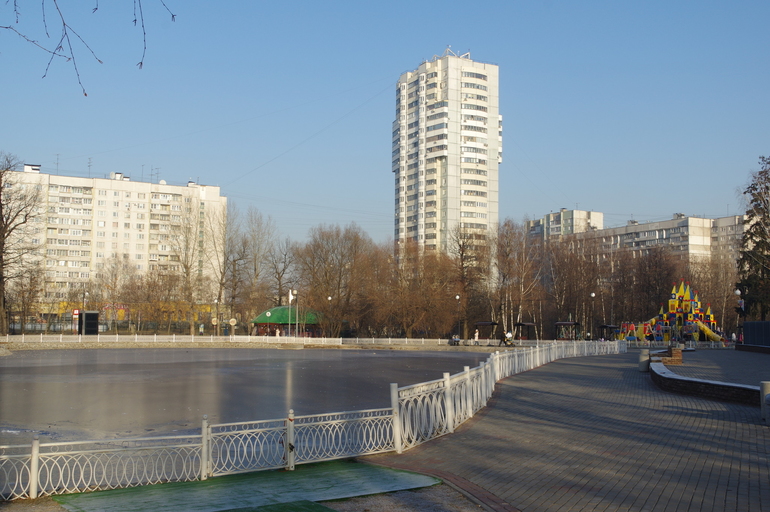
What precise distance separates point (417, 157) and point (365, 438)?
11738 cm

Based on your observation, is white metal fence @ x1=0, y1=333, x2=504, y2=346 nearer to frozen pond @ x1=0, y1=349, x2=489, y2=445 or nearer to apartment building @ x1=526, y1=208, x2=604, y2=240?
frozen pond @ x1=0, y1=349, x2=489, y2=445

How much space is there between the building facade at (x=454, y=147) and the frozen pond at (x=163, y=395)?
3600 inches

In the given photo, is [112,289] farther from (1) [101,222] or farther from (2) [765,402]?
(2) [765,402]

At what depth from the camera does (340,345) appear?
5738 centimetres

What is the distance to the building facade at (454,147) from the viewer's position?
11944cm

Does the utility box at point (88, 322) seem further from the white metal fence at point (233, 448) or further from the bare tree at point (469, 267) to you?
the white metal fence at point (233, 448)

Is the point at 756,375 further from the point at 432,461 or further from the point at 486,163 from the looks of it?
the point at 486,163

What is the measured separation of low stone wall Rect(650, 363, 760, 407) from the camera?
15610 mm

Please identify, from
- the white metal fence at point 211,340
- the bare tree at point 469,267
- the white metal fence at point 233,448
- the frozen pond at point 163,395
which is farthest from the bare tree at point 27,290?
the white metal fence at point 233,448

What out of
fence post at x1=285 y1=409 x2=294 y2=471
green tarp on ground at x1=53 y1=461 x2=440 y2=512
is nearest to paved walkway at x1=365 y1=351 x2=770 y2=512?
green tarp on ground at x1=53 y1=461 x2=440 y2=512

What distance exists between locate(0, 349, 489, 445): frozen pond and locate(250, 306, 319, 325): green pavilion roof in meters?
39.2

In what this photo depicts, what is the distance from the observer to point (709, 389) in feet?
56.5

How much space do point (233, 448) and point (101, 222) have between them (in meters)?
104

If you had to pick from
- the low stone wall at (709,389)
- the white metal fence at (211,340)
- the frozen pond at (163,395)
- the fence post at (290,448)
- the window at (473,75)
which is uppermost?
the window at (473,75)
